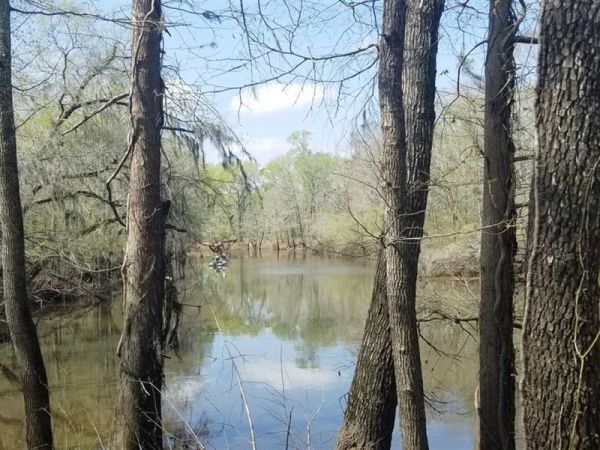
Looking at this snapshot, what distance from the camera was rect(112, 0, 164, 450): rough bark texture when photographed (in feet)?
14.6

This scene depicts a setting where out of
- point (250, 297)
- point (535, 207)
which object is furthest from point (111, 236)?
point (535, 207)

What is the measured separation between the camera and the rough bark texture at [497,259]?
172 inches

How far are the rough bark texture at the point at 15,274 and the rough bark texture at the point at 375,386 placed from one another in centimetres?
250

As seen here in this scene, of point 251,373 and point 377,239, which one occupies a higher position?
point 377,239

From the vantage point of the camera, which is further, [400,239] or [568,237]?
[400,239]

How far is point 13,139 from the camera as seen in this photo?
4.79m

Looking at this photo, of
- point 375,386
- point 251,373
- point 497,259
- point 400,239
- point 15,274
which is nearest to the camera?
point 400,239

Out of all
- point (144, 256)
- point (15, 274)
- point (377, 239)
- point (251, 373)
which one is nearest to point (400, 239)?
point (377, 239)

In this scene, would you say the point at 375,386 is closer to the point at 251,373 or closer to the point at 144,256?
the point at 144,256

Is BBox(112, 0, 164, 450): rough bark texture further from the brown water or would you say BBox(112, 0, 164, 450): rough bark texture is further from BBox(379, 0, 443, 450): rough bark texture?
BBox(379, 0, 443, 450): rough bark texture

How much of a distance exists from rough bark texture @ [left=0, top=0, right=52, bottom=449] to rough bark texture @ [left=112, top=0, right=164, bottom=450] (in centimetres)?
78

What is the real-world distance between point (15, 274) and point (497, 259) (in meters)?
3.85

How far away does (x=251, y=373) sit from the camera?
9352mm

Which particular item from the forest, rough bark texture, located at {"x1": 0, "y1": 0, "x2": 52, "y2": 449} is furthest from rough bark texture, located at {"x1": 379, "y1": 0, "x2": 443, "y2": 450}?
rough bark texture, located at {"x1": 0, "y1": 0, "x2": 52, "y2": 449}
